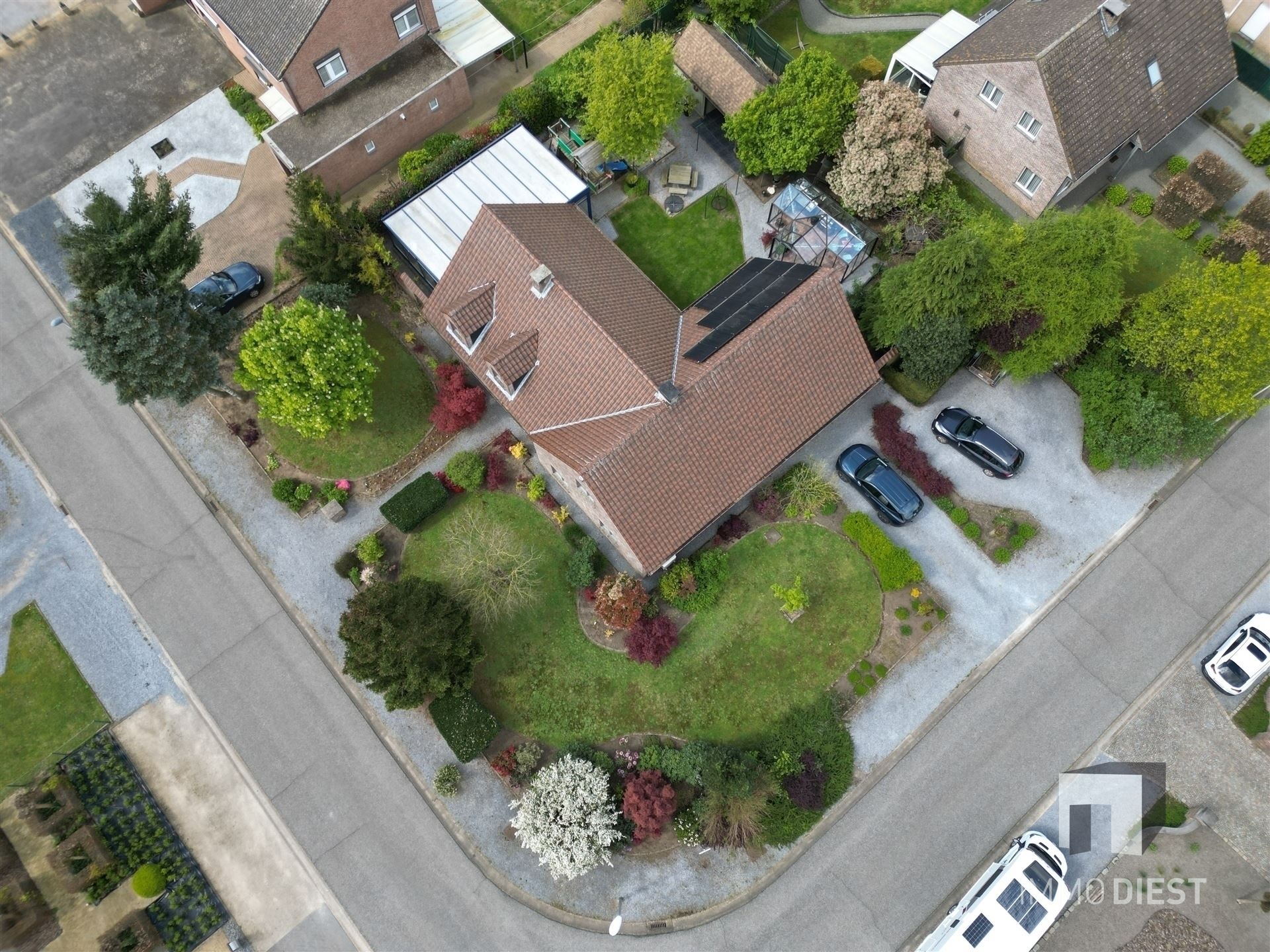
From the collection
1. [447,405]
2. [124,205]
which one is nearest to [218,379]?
[447,405]

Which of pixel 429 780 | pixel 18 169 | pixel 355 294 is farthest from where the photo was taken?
pixel 18 169

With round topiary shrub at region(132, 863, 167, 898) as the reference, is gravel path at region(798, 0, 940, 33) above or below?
above

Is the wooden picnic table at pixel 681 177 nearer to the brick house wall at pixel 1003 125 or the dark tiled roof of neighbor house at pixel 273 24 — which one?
the brick house wall at pixel 1003 125

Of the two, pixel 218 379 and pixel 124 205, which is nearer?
pixel 218 379

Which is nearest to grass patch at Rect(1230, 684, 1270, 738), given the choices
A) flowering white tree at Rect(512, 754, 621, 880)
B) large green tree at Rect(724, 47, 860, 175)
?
flowering white tree at Rect(512, 754, 621, 880)

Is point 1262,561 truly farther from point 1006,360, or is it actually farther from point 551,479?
point 551,479

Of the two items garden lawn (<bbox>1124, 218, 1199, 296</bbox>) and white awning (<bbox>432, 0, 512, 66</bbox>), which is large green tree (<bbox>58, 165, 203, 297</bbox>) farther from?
garden lawn (<bbox>1124, 218, 1199, 296</bbox>)
